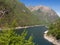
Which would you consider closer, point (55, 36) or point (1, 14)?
point (1, 14)

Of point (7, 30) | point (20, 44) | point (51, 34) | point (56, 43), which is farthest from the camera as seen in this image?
point (51, 34)

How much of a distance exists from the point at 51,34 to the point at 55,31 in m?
6.97

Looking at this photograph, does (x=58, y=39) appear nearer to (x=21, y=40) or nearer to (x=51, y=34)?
(x=51, y=34)

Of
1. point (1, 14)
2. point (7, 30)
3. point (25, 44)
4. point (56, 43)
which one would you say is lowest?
point (56, 43)

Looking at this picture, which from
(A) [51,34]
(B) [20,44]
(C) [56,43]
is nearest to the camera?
(B) [20,44]

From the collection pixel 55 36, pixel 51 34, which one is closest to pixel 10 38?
pixel 55 36

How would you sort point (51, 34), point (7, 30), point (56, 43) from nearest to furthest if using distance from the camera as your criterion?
point (7, 30)
point (56, 43)
point (51, 34)

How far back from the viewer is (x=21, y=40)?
1281 inches

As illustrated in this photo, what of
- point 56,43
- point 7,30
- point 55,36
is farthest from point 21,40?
point 55,36

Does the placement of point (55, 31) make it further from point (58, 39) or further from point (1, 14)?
point (1, 14)

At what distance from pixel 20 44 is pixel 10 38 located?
189 cm

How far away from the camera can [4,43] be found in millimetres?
31594

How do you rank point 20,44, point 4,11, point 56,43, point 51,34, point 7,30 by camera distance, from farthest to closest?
1. point 51,34
2. point 56,43
3. point 7,30
4. point 20,44
5. point 4,11

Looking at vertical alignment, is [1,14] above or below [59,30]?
above
